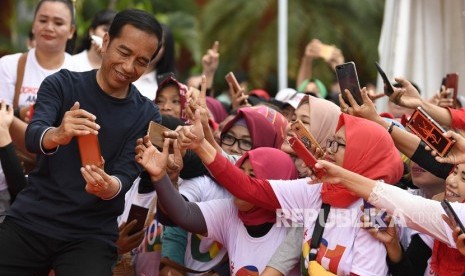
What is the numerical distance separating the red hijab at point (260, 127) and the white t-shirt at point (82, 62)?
4.41ft

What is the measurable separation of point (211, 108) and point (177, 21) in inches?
496

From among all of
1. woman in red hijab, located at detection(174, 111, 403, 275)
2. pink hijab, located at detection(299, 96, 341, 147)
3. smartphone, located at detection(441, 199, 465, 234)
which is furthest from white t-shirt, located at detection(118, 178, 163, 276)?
smartphone, located at detection(441, 199, 465, 234)

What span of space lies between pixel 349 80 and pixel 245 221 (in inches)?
40.0

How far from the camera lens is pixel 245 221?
507 centimetres

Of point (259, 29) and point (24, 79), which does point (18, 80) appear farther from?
point (259, 29)

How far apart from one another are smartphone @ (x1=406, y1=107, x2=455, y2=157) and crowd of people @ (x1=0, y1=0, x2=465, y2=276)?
6 cm

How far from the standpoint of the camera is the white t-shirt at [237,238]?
16.3ft

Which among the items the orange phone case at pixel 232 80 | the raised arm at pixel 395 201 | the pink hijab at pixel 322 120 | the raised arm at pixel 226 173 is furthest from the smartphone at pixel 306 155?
the orange phone case at pixel 232 80

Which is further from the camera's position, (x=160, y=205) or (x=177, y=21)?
(x=177, y=21)

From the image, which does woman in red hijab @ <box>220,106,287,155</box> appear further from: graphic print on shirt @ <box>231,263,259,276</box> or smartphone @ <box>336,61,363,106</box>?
graphic print on shirt @ <box>231,263,259,276</box>

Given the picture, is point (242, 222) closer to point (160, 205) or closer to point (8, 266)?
point (160, 205)

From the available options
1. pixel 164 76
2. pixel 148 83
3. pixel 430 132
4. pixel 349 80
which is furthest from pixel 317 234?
pixel 148 83

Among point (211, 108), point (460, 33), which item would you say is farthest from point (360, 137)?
point (460, 33)

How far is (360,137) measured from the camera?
15.3 feet
